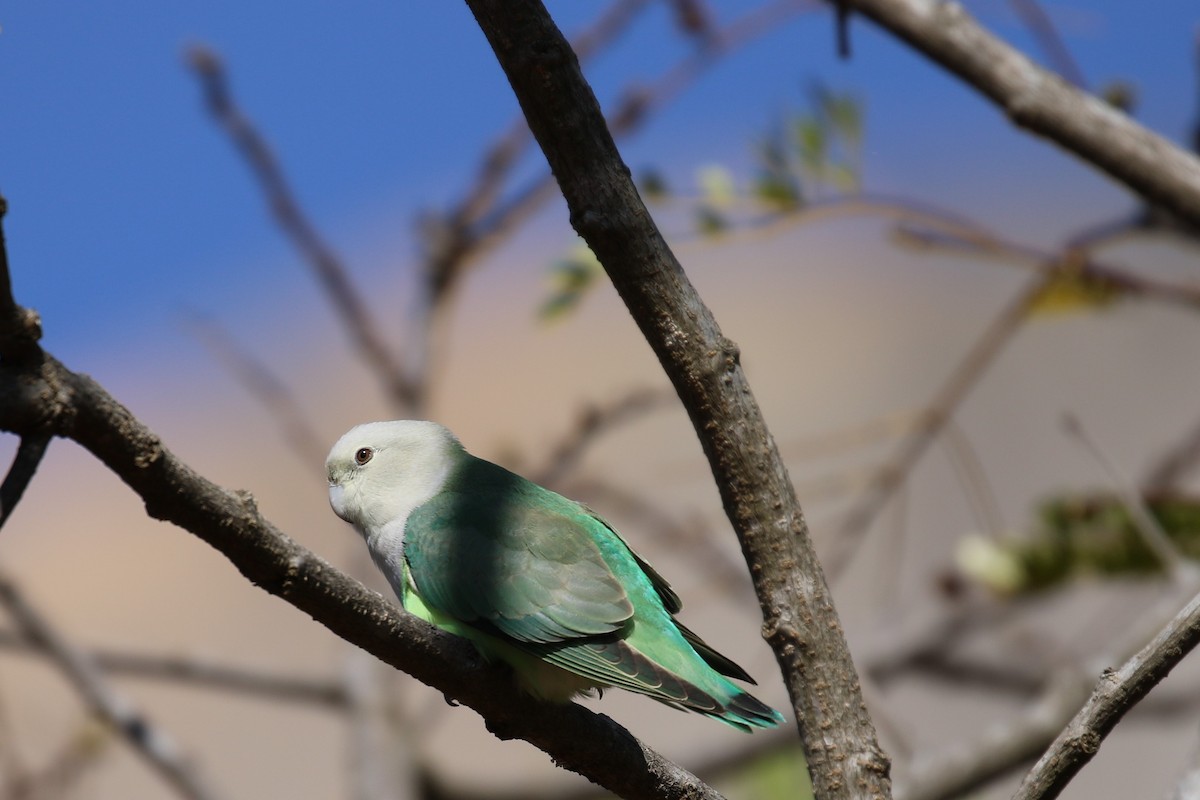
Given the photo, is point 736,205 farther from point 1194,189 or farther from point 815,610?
point 815,610

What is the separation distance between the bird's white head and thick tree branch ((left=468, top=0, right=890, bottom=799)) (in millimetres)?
1185

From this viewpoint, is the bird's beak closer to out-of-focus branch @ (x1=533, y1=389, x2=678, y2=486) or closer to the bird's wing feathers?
the bird's wing feathers

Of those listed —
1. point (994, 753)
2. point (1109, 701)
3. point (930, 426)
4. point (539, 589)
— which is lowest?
point (1109, 701)

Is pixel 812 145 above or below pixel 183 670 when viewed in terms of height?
above

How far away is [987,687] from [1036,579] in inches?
95.4

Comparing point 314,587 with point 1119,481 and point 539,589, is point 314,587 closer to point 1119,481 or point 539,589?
point 539,589

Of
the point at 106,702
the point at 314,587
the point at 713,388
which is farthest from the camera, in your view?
the point at 106,702

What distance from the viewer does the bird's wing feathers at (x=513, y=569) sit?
241cm

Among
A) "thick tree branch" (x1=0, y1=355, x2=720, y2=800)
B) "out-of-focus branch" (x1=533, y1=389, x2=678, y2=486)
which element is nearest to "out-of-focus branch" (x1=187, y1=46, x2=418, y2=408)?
"out-of-focus branch" (x1=533, y1=389, x2=678, y2=486)

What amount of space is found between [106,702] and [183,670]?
348 mm

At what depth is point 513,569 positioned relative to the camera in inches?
101

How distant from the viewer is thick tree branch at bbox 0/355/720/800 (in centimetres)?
143

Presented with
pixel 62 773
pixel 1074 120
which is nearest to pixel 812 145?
pixel 1074 120

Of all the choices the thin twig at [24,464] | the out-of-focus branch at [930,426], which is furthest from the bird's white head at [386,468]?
the out-of-focus branch at [930,426]
